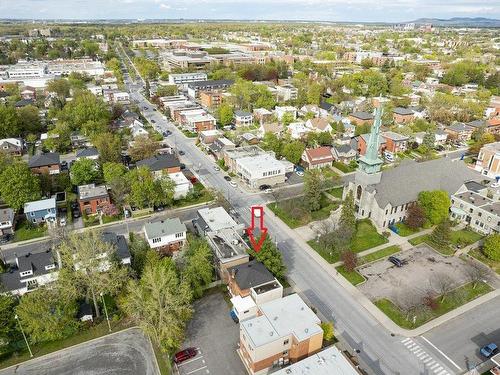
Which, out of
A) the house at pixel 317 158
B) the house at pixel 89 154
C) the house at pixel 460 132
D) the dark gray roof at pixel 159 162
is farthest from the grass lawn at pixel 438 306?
the house at pixel 460 132

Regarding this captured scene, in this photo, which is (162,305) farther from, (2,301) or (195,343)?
(2,301)

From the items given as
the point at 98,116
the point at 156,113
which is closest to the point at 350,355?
the point at 98,116

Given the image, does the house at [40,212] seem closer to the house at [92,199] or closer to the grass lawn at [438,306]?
the house at [92,199]

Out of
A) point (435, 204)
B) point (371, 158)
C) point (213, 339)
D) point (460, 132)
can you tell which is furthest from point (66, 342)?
point (460, 132)

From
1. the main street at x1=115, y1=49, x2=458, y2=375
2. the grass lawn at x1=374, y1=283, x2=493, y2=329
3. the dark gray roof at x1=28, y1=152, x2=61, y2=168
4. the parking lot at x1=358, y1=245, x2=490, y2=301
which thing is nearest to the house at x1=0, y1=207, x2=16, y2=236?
the dark gray roof at x1=28, y1=152, x2=61, y2=168

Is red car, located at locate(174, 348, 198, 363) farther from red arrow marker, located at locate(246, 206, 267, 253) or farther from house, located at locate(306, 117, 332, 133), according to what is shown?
house, located at locate(306, 117, 332, 133)

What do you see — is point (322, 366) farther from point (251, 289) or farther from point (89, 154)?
point (89, 154)
